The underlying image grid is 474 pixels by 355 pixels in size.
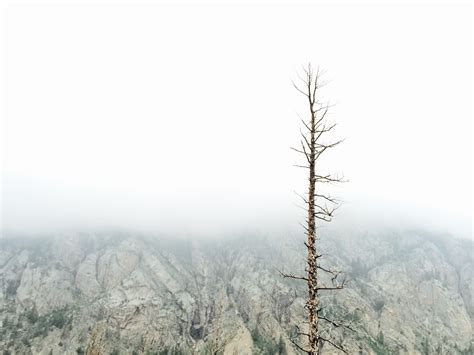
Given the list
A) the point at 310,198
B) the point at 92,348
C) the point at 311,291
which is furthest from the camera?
the point at 92,348

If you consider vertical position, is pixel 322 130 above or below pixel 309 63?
below

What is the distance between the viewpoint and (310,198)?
16.8 m

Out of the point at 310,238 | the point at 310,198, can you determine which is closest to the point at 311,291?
the point at 310,238

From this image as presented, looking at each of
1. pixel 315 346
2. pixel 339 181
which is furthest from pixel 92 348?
pixel 339 181

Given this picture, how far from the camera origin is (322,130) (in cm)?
1689

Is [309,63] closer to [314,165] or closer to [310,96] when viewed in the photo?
[310,96]

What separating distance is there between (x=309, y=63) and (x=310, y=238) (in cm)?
739

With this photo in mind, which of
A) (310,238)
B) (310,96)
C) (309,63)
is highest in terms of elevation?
(309,63)

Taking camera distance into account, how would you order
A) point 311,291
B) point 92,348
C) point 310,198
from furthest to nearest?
point 92,348 < point 310,198 < point 311,291

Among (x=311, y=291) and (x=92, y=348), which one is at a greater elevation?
(x=311, y=291)

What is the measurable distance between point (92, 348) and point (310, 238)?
4240cm

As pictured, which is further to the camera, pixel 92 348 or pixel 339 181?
pixel 92 348

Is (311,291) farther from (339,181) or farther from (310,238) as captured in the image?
(339,181)

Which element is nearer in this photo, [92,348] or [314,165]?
[314,165]
